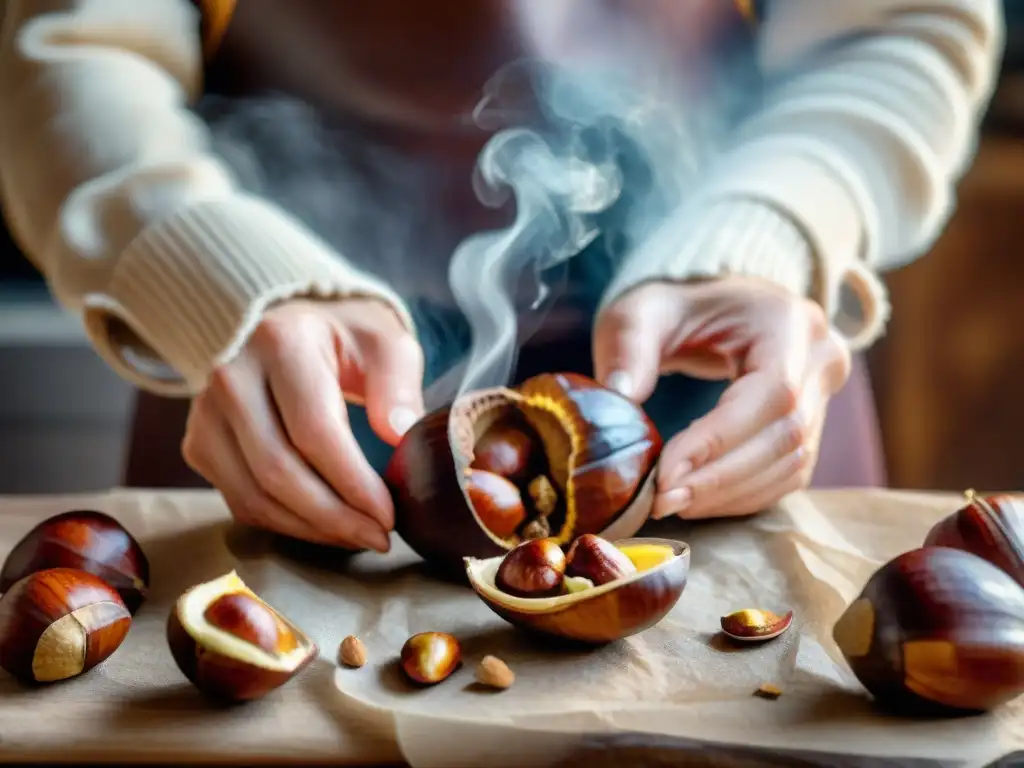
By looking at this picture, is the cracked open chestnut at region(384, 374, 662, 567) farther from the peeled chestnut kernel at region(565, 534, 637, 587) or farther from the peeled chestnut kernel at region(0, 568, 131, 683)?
the peeled chestnut kernel at region(0, 568, 131, 683)

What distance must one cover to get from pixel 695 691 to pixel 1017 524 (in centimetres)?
23

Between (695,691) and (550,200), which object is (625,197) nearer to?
(550,200)

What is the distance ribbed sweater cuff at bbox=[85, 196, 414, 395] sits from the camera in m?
0.89

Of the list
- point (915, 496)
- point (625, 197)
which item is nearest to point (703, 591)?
point (915, 496)

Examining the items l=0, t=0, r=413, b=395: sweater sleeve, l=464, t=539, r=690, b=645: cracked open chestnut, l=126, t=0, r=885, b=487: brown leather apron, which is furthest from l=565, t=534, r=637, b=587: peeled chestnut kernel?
l=126, t=0, r=885, b=487: brown leather apron

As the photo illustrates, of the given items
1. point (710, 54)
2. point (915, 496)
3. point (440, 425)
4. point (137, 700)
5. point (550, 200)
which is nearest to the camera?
point (137, 700)

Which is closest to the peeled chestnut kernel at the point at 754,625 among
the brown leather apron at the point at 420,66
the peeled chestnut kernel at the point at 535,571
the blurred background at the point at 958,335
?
the peeled chestnut kernel at the point at 535,571

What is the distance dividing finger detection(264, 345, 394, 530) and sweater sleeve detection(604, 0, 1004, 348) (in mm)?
310

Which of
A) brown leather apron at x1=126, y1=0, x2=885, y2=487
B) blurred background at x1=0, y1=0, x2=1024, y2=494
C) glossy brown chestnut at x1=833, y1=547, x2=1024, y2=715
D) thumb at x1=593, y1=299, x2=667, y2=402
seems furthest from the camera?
blurred background at x1=0, y1=0, x2=1024, y2=494

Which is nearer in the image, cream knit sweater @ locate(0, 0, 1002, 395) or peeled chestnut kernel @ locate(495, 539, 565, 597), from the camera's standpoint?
peeled chestnut kernel @ locate(495, 539, 565, 597)

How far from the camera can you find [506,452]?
2.32ft

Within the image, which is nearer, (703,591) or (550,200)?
(703,591)

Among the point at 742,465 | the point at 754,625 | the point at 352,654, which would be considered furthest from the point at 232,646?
the point at 742,465

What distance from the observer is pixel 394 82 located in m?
1.08
